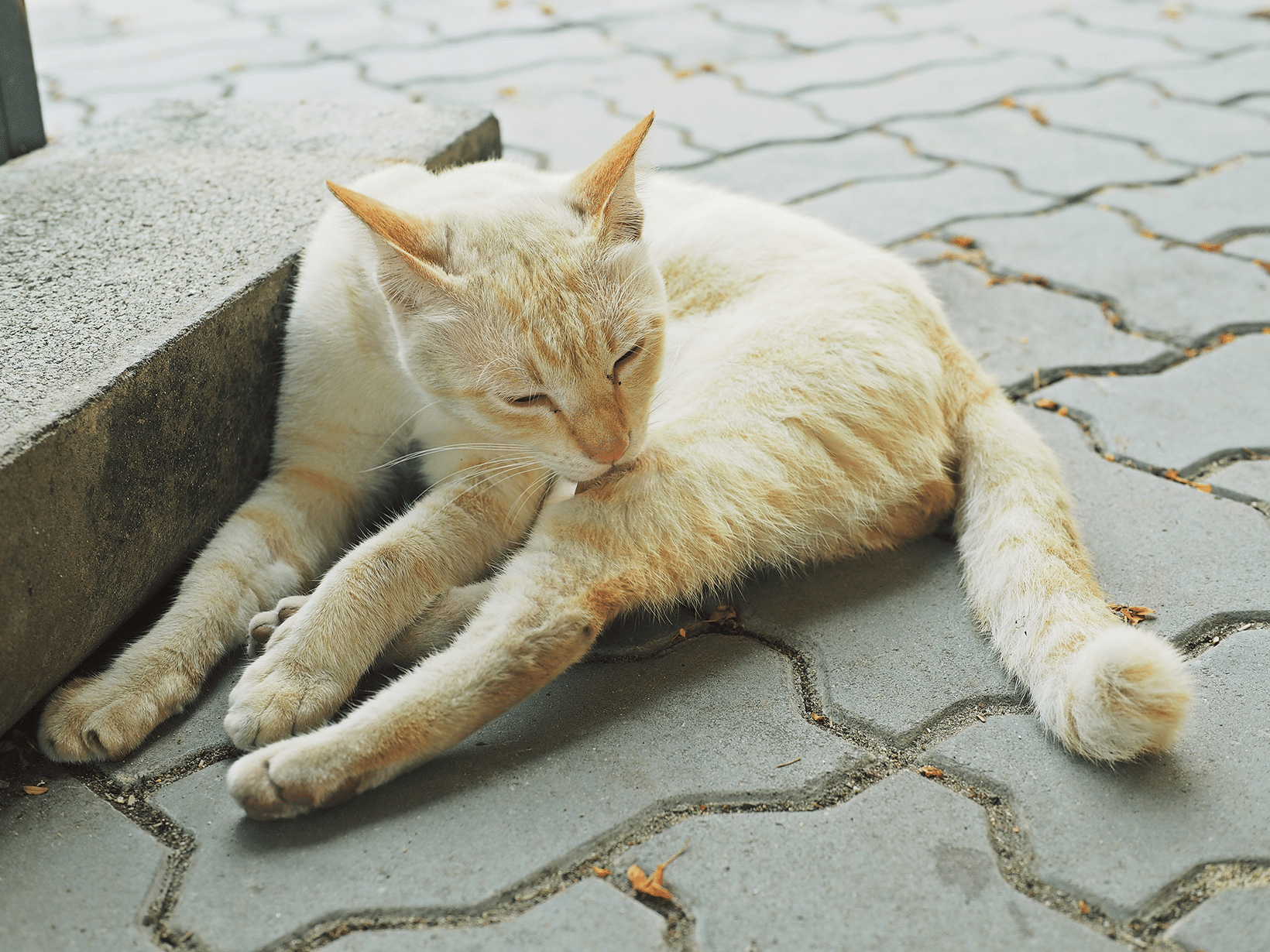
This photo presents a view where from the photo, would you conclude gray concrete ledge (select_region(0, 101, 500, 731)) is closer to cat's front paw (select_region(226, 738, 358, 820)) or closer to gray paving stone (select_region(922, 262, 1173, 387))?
cat's front paw (select_region(226, 738, 358, 820))

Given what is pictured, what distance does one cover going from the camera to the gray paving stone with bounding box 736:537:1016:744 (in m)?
1.76

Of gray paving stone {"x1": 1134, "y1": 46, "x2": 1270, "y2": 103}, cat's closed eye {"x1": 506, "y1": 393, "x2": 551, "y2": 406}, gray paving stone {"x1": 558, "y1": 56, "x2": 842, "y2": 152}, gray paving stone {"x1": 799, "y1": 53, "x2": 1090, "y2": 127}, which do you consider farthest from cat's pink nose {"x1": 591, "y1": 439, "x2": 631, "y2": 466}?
gray paving stone {"x1": 1134, "y1": 46, "x2": 1270, "y2": 103}

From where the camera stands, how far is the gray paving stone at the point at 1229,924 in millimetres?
1329

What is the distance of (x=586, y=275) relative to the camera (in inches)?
73.2

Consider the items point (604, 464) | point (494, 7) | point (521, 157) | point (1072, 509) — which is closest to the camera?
point (604, 464)

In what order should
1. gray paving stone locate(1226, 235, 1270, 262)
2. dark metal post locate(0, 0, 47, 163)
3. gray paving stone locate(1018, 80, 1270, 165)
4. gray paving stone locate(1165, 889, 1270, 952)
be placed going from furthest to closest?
gray paving stone locate(1018, 80, 1270, 165) < gray paving stone locate(1226, 235, 1270, 262) < dark metal post locate(0, 0, 47, 163) < gray paving stone locate(1165, 889, 1270, 952)

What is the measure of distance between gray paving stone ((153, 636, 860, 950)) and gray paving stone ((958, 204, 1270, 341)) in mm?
1826

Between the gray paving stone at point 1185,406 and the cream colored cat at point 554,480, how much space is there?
1.40 ft

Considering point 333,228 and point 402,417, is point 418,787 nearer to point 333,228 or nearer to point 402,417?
point 402,417

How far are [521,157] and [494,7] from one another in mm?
2465

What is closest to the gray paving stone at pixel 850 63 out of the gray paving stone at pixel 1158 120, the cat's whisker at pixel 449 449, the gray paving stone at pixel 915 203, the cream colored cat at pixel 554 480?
the gray paving stone at pixel 1158 120

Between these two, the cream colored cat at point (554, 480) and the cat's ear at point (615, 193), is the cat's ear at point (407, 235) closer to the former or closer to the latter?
the cream colored cat at point (554, 480)

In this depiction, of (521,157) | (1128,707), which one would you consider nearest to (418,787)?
(1128,707)

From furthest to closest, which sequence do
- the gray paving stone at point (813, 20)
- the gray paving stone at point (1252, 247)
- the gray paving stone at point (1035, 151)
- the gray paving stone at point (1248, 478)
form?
the gray paving stone at point (813, 20) → the gray paving stone at point (1035, 151) → the gray paving stone at point (1252, 247) → the gray paving stone at point (1248, 478)
